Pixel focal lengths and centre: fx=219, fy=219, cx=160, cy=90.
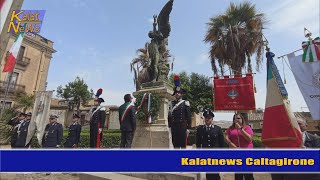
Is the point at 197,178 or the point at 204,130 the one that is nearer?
the point at 197,178

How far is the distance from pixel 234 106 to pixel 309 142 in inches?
162

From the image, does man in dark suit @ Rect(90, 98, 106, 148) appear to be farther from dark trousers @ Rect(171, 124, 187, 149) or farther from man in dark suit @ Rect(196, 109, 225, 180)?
man in dark suit @ Rect(196, 109, 225, 180)

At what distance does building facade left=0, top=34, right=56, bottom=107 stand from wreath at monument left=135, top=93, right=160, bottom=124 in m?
29.0

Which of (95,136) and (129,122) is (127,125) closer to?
(129,122)

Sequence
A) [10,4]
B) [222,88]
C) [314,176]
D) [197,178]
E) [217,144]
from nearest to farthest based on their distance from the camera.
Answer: [10,4]
[314,176]
[197,178]
[217,144]
[222,88]

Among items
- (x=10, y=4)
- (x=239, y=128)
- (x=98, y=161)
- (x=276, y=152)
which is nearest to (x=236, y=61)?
(x=239, y=128)

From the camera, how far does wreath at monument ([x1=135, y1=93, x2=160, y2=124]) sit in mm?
7992

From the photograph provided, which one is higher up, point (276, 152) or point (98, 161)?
point (276, 152)

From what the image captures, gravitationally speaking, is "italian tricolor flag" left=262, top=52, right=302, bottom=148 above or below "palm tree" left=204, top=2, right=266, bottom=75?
below

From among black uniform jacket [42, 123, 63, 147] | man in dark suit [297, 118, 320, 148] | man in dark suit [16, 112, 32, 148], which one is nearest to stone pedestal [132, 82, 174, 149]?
black uniform jacket [42, 123, 63, 147]

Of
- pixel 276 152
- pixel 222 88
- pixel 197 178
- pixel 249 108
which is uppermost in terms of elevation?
pixel 222 88

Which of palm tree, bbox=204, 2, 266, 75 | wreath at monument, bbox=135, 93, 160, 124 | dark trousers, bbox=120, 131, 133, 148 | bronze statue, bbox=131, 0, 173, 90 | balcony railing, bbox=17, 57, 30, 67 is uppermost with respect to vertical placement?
balcony railing, bbox=17, 57, 30, 67

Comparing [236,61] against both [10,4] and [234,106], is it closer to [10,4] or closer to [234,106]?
[234,106]

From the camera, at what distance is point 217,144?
4.34m
